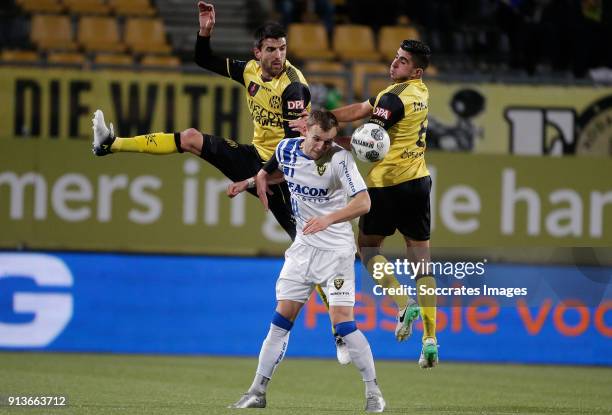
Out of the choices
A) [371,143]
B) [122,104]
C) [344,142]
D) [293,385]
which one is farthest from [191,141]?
[122,104]

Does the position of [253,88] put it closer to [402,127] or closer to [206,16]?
[206,16]

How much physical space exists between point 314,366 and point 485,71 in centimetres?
554

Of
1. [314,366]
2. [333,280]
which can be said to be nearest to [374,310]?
[314,366]

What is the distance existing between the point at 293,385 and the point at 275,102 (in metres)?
3.11

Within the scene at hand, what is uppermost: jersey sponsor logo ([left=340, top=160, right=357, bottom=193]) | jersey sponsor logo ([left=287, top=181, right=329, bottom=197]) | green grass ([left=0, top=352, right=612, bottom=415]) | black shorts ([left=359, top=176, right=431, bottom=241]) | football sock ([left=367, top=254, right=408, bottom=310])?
jersey sponsor logo ([left=340, top=160, right=357, bottom=193])

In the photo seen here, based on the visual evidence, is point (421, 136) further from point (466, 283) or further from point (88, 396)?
point (88, 396)

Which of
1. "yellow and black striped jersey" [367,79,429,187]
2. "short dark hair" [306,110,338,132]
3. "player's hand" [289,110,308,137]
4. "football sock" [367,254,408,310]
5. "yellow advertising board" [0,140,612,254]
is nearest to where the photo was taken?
"short dark hair" [306,110,338,132]

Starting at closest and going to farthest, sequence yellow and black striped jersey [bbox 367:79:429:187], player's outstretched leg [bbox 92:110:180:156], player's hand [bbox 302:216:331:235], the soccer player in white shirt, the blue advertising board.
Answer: player's hand [bbox 302:216:331:235], the soccer player in white shirt, yellow and black striped jersey [bbox 367:79:429:187], player's outstretched leg [bbox 92:110:180:156], the blue advertising board

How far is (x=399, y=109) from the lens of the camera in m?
A: 9.37

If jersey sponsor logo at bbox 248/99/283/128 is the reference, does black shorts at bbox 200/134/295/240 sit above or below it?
below

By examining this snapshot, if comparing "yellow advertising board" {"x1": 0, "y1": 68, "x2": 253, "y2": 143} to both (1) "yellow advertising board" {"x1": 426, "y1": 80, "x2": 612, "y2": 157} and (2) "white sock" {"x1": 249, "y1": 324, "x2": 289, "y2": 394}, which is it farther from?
(2) "white sock" {"x1": 249, "y1": 324, "x2": 289, "y2": 394}

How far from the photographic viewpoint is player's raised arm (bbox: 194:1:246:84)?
383 inches

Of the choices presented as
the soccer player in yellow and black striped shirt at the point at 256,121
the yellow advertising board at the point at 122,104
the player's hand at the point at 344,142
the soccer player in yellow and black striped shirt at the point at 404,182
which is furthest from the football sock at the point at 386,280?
the yellow advertising board at the point at 122,104

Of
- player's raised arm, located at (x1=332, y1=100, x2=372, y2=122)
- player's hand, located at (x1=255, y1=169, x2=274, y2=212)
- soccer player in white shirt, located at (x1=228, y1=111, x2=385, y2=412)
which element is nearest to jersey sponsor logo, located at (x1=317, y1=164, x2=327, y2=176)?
soccer player in white shirt, located at (x1=228, y1=111, x2=385, y2=412)
